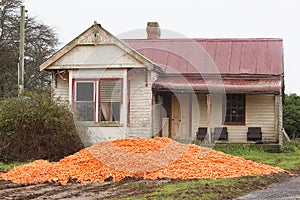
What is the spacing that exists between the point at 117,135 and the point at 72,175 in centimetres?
691

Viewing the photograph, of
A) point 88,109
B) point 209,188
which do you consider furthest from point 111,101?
point 209,188

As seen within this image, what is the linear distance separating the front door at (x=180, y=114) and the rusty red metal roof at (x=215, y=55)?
3.92ft

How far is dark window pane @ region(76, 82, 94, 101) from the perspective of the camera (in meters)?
22.6

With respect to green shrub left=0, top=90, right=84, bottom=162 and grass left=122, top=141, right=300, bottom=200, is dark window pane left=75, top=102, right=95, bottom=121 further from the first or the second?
grass left=122, top=141, right=300, bottom=200

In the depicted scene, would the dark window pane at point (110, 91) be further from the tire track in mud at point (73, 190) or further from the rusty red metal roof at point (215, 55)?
the tire track in mud at point (73, 190)

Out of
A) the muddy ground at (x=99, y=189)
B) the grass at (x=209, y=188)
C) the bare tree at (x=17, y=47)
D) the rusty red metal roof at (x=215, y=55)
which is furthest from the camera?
the bare tree at (x=17, y=47)

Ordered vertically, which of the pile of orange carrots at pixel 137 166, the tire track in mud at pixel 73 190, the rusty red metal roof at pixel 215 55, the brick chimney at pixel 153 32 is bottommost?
the tire track in mud at pixel 73 190

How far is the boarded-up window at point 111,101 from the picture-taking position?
22.3 m

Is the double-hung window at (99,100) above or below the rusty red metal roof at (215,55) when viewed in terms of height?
below

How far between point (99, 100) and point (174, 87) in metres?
3.14

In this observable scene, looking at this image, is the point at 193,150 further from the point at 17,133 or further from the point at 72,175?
the point at 17,133

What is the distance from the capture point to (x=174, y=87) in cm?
2322

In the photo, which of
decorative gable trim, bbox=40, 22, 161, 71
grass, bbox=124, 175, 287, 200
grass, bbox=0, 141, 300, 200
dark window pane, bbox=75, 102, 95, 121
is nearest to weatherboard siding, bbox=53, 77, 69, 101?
decorative gable trim, bbox=40, 22, 161, 71

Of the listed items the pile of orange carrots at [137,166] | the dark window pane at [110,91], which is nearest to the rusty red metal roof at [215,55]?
the dark window pane at [110,91]
